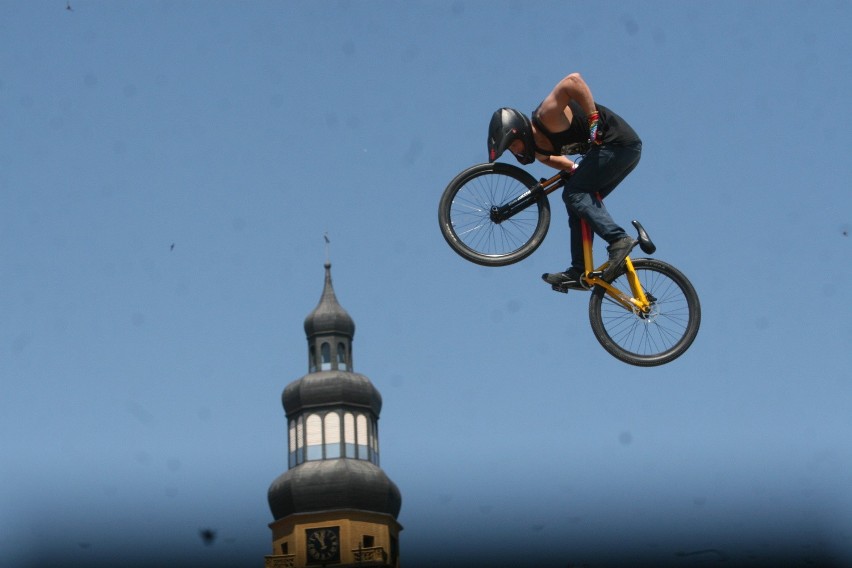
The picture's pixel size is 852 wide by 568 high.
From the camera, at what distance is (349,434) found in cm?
11681

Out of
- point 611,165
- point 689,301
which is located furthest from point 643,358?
point 611,165

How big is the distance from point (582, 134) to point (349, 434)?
98335mm

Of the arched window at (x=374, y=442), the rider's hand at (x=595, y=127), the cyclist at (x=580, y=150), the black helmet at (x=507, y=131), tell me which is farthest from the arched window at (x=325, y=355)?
the rider's hand at (x=595, y=127)

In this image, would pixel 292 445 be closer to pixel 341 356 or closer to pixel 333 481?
pixel 333 481

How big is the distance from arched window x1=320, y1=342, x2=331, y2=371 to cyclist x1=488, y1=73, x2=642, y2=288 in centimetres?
10214

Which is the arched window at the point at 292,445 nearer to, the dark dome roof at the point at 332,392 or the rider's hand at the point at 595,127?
the dark dome roof at the point at 332,392

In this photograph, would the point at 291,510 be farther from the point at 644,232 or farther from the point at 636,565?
the point at 644,232

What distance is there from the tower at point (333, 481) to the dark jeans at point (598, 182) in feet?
312

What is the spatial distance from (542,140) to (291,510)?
97.5 meters

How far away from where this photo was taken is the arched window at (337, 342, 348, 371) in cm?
12131

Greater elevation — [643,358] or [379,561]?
[379,561]

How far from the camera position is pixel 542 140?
763 inches

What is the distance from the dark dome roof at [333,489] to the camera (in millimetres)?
113875

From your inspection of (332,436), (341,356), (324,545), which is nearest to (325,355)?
(341,356)
